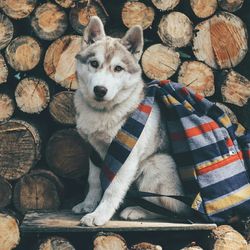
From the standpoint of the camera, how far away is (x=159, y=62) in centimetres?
449

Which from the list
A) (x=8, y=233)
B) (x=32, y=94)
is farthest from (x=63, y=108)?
(x=8, y=233)

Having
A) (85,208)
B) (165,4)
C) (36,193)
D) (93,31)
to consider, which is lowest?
(36,193)

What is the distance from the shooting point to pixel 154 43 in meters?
4.61

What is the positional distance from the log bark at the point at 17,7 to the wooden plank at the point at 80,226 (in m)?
1.64

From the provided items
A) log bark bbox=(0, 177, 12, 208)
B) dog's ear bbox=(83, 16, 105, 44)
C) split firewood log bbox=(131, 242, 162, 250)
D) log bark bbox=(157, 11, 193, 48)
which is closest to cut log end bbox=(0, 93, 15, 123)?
log bark bbox=(0, 177, 12, 208)

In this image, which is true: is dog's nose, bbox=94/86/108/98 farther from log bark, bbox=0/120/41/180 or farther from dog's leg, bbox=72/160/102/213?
log bark, bbox=0/120/41/180

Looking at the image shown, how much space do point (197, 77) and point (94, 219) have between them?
1.59 metres

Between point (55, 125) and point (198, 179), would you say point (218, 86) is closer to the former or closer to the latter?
point (198, 179)

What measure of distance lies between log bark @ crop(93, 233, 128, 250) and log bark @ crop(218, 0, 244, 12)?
7.17 feet

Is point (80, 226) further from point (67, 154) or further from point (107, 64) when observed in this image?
point (107, 64)

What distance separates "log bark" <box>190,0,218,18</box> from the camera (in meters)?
4.45

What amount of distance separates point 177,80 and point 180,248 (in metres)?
1.46

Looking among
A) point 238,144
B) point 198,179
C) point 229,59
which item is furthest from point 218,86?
point 198,179

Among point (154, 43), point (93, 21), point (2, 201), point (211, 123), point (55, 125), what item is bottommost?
point (2, 201)
